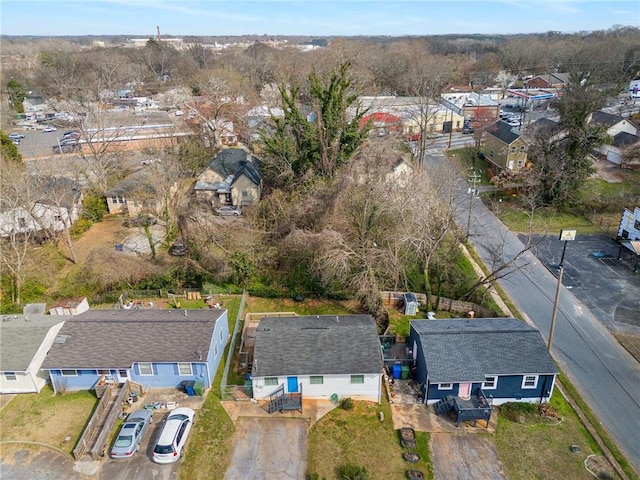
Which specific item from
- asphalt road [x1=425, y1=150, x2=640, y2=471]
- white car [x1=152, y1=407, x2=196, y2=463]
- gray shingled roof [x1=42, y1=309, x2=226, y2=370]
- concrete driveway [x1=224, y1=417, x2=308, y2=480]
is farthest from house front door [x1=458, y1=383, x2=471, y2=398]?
white car [x1=152, y1=407, x2=196, y2=463]

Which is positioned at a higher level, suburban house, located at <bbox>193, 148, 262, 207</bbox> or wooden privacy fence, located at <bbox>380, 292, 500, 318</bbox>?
suburban house, located at <bbox>193, 148, 262, 207</bbox>

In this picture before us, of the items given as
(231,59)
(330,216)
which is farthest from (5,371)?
(231,59)

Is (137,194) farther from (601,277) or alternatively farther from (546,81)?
(546,81)

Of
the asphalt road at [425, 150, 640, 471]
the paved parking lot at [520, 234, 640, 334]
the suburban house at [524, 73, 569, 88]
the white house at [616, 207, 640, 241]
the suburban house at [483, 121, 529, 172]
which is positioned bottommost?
the asphalt road at [425, 150, 640, 471]

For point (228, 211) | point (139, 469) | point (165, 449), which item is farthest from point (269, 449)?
point (228, 211)

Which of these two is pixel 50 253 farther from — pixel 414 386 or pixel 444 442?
pixel 444 442

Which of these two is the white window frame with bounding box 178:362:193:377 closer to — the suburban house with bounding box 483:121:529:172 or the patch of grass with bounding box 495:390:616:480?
the patch of grass with bounding box 495:390:616:480
